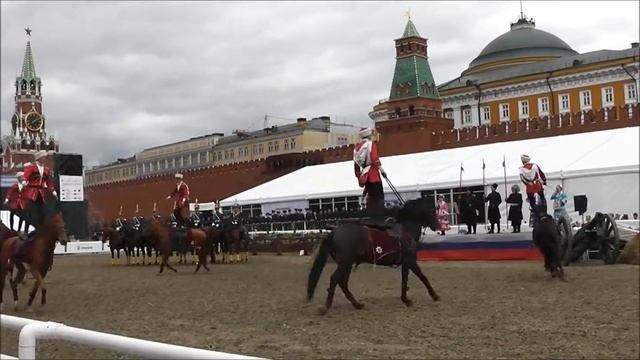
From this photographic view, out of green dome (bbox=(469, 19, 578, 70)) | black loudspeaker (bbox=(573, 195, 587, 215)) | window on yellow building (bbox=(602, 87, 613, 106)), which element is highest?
window on yellow building (bbox=(602, 87, 613, 106))

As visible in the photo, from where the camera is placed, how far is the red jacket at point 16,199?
734cm

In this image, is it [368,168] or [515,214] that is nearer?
[368,168]

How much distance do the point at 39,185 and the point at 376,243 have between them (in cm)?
403

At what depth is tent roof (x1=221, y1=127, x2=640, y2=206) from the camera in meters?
21.7

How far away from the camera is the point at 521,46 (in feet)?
30.1

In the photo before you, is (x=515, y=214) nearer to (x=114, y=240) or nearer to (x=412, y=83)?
(x=412, y=83)

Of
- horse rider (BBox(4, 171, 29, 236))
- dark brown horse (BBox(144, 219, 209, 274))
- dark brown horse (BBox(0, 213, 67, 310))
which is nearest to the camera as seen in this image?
horse rider (BBox(4, 171, 29, 236))

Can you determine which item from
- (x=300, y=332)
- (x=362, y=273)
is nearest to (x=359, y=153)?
(x=300, y=332)

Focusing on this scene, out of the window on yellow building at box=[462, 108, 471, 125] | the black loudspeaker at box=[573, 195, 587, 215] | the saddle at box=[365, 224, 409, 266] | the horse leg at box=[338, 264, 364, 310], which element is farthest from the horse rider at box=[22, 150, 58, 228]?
the black loudspeaker at box=[573, 195, 587, 215]

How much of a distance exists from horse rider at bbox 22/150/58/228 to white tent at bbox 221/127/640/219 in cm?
1439

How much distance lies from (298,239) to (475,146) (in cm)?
705

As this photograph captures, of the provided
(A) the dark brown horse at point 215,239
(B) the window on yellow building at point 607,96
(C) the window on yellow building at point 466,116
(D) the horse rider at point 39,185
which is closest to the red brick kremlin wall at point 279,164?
(B) the window on yellow building at point 607,96

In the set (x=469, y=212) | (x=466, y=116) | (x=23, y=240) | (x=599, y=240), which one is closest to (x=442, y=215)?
(x=469, y=212)

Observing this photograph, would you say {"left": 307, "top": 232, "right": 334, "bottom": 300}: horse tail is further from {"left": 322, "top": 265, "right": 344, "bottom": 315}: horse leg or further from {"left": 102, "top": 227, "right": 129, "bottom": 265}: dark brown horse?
{"left": 102, "top": 227, "right": 129, "bottom": 265}: dark brown horse
